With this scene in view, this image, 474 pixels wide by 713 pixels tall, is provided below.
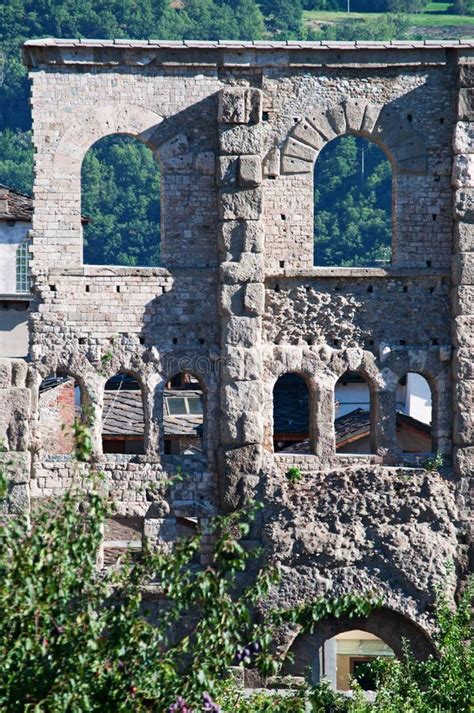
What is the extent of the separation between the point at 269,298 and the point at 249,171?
198cm

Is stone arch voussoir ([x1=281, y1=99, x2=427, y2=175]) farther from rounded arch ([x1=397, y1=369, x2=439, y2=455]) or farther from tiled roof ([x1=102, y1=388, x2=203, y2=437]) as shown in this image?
tiled roof ([x1=102, y1=388, x2=203, y2=437])

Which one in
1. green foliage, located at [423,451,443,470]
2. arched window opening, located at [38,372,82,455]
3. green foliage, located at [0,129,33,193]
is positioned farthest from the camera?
green foliage, located at [0,129,33,193]

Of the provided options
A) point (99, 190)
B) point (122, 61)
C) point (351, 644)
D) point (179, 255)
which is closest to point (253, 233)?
point (179, 255)

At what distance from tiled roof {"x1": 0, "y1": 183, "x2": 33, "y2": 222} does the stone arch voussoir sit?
14.6m

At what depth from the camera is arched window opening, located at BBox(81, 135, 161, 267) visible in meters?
75.6

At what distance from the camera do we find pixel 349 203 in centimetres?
7725

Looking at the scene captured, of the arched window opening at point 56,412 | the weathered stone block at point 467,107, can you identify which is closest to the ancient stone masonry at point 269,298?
the weathered stone block at point 467,107

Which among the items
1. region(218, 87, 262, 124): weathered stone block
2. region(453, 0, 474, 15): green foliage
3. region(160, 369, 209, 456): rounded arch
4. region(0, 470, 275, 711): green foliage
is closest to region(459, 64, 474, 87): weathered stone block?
region(218, 87, 262, 124): weathered stone block

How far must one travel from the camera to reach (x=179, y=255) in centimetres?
3116

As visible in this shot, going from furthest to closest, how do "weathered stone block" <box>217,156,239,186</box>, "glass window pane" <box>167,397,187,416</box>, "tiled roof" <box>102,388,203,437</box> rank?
"glass window pane" <box>167,397,187,416</box>
"tiled roof" <box>102,388,203,437</box>
"weathered stone block" <box>217,156,239,186</box>

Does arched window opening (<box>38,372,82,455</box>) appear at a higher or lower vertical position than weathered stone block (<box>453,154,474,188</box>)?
lower

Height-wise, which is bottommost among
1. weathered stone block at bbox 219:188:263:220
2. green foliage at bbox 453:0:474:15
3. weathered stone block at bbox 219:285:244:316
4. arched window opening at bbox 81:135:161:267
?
weathered stone block at bbox 219:285:244:316

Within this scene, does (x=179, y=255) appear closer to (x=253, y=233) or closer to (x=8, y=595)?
(x=253, y=233)

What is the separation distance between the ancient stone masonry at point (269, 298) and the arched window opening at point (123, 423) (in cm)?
515
